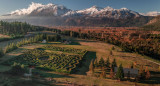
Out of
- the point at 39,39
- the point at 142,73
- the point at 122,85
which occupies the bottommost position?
the point at 122,85

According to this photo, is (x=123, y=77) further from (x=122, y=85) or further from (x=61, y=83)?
(x=61, y=83)

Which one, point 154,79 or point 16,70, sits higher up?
point 16,70

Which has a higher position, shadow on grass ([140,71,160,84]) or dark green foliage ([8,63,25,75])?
dark green foliage ([8,63,25,75])

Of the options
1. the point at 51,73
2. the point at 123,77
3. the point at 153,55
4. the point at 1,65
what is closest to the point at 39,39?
the point at 1,65

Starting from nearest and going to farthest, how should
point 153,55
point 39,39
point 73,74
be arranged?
point 73,74
point 153,55
point 39,39

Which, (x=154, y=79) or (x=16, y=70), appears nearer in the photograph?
(x=16, y=70)

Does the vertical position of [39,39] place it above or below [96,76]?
above

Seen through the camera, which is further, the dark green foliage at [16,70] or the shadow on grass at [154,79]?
the dark green foliage at [16,70]

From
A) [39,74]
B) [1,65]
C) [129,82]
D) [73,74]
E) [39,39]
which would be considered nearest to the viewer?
[129,82]

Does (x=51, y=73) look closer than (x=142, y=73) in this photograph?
No

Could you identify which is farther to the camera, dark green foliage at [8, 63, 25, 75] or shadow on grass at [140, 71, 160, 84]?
dark green foliage at [8, 63, 25, 75]

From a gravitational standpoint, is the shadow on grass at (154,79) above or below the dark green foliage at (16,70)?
below
